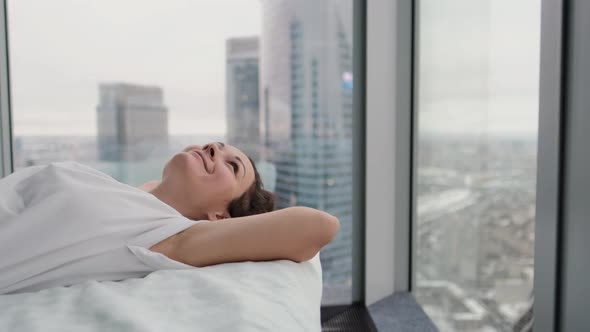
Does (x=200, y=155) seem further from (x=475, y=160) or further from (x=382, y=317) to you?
(x=382, y=317)

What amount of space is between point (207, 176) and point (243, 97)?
1074 mm

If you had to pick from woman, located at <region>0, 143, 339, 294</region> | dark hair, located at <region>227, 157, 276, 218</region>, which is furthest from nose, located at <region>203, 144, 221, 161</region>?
woman, located at <region>0, 143, 339, 294</region>

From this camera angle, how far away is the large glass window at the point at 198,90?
2.14 meters

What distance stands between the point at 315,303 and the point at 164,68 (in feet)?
5.49

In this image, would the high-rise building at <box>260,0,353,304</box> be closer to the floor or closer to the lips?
the floor

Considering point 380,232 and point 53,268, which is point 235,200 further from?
point 380,232

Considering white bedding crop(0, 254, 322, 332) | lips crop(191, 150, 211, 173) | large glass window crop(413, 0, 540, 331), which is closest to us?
white bedding crop(0, 254, 322, 332)

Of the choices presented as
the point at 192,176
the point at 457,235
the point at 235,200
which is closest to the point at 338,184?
the point at 457,235

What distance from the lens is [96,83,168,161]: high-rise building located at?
2.20 meters

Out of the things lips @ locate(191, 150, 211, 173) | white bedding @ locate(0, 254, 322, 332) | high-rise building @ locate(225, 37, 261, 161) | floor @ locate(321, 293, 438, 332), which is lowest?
floor @ locate(321, 293, 438, 332)

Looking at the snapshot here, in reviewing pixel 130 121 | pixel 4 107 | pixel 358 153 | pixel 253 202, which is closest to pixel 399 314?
pixel 358 153

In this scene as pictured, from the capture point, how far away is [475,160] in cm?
154

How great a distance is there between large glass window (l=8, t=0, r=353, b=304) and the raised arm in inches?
46.3

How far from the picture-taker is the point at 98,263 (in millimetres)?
900
